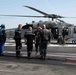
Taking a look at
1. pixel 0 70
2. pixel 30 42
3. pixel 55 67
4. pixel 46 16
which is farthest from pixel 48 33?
pixel 46 16

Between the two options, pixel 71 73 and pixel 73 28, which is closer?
pixel 71 73

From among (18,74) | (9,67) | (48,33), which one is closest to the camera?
(18,74)

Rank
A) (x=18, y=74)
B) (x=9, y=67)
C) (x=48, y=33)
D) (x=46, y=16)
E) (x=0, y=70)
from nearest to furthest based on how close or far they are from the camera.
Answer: (x=18, y=74) → (x=0, y=70) → (x=9, y=67) → (x=48, y=33) → (x=46, y=16)

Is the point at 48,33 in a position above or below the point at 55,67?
above

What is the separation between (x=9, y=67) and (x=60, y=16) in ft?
68.8

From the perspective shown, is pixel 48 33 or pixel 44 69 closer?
pixel 44 69

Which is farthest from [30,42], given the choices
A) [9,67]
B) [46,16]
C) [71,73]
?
[46,16]

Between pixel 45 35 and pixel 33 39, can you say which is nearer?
pixel 45 35

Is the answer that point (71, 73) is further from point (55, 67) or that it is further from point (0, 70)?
point (0, 70)

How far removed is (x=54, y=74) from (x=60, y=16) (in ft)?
72.9

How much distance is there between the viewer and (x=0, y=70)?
402 inches

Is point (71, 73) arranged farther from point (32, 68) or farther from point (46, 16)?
point (46, 16)

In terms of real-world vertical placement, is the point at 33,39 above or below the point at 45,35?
below

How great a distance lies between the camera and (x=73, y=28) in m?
32.4
